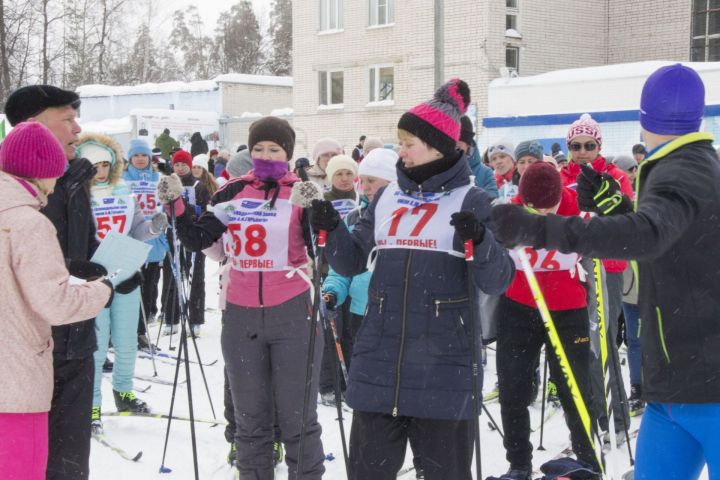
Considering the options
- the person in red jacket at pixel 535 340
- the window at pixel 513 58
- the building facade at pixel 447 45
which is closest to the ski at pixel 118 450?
the person in red jacket at pixel 535 340

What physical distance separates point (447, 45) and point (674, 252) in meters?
19.7

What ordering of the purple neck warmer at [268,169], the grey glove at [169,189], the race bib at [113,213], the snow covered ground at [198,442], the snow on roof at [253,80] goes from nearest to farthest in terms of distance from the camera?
1. the grey glove at [169,189]
2. the purple neck warmer at [268,169]
3. the snow covered ground at [198,442]
4. the race bib at [113,213]
5. the snow on roof at [253,80]

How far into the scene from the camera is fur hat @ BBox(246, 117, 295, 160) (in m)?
3.88

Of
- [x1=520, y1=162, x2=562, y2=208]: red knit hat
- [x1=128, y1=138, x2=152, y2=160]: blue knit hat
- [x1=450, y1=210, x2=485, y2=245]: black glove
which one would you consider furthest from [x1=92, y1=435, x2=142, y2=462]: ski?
[x1=128, y1=138, x2=152, y2=160]: blue knit hat

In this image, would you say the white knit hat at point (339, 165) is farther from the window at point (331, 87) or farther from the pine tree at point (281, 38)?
the pine tree at point (281, 38)

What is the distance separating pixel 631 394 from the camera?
5.82m

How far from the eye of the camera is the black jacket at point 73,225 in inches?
125

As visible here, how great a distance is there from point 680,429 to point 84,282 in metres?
2.18

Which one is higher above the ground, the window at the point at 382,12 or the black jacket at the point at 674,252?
the window at the point at 382,12

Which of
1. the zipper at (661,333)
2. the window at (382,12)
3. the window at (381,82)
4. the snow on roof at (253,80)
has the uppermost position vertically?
the window at (382,12)

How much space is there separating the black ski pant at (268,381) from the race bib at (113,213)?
Result: 2378mm

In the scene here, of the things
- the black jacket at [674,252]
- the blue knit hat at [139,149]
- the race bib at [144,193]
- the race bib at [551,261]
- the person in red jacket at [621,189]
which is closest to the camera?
the black jacket at [674,252]

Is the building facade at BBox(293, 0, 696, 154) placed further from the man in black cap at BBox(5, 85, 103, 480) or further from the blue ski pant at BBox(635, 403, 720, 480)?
the blue ski pant at BBox(635, 403, 720, 480)

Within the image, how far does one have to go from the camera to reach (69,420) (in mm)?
3176
